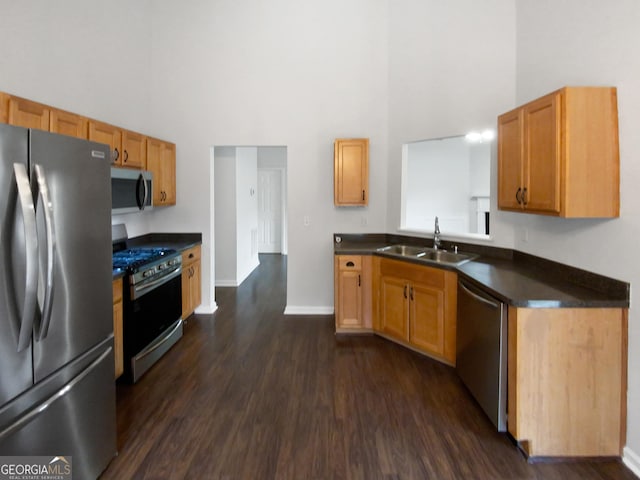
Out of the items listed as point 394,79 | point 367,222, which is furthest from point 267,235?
point 394,79

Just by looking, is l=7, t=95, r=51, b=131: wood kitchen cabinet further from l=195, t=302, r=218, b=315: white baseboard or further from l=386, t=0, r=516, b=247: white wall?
l=386, t=0, r=516, b=247: white wall

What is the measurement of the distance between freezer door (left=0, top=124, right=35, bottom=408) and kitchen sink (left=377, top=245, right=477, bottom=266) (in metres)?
3.01

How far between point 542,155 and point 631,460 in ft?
6.11

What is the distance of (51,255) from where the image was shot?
1.61m

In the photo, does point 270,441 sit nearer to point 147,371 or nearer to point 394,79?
point 147,371

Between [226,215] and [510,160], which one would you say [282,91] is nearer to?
[226,215]

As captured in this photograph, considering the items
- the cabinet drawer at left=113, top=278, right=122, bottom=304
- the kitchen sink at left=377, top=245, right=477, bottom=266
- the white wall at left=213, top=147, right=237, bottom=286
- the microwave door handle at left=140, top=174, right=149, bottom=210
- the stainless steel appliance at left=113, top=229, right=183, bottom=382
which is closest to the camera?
the cabinet drawer at left=113, top=278, right=122, bottom=304

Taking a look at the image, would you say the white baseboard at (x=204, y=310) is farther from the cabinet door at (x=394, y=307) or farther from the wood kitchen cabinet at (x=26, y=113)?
the wood kitchen cabinet at (x=26, y=113)

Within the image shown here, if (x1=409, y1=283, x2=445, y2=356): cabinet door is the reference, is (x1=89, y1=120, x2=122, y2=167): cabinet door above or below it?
above

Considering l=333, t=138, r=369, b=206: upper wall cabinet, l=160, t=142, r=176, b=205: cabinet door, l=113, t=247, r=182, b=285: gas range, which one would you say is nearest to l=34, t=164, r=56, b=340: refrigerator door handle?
l=113, t=247, r=182, b=285: gas range

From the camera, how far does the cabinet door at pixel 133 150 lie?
3.74m

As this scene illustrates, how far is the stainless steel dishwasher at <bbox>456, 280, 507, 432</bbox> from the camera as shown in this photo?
2.38 metres

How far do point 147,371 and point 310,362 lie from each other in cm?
145

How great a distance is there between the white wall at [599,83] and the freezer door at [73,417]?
9.64 ft
